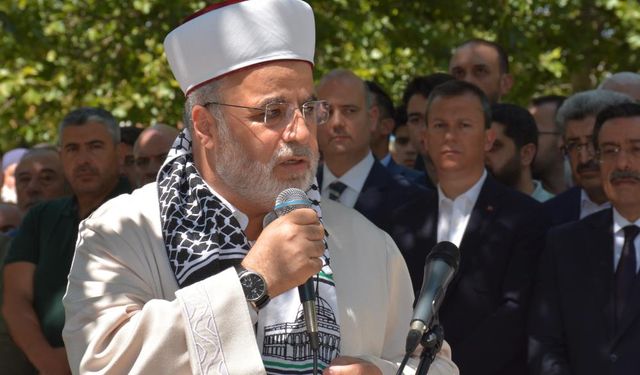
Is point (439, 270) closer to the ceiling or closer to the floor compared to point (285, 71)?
closer to the floor

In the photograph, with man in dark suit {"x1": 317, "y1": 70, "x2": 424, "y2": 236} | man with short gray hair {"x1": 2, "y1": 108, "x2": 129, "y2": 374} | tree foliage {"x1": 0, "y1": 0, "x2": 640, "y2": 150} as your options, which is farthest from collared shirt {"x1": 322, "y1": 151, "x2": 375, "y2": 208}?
tree foliage {"x1": 0, "y1": 0, "x2": 640, "y2": 150}

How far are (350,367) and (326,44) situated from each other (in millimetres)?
10100

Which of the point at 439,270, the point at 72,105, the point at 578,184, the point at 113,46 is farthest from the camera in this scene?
the point at 72,105

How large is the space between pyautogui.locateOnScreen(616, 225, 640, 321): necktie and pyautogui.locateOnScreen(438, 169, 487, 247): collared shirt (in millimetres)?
948

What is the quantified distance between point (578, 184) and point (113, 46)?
7719mm

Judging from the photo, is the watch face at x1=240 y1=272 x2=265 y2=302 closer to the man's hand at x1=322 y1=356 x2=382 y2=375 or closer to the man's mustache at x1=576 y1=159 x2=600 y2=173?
the man's hand at x1=322 y1=356 x2=382 y2=375

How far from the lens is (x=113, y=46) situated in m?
14.0

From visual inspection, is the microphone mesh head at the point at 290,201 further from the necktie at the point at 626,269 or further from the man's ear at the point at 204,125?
the necktie at the point at 626,269

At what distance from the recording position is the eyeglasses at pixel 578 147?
300 inches

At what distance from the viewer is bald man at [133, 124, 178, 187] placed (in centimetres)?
860

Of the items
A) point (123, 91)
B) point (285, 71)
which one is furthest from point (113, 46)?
point (285, 71)

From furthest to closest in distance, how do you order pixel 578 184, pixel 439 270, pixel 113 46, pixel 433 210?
pixel 113 46
pixel 578 184
pixel 433 210
pixel 439 270

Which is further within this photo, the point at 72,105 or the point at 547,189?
the point at 72,105

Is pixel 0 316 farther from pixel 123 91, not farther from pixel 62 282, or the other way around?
pixel 123 91
